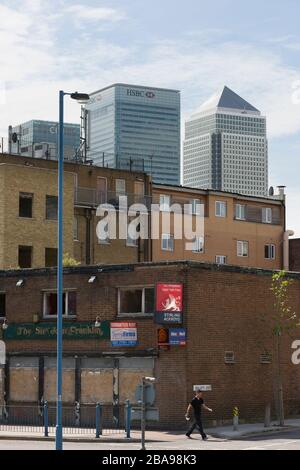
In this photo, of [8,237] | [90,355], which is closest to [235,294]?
[90,355]

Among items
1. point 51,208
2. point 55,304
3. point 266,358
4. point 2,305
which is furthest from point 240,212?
point 55,304

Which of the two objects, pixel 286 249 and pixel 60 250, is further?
pixel 286 249

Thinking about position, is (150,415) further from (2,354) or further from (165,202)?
(165,202)

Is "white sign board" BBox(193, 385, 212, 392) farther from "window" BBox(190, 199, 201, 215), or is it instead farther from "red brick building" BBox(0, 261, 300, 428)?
"window" BBox(190, 199, 201, 215)

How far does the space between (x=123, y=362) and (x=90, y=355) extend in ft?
5.49

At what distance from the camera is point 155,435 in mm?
38938

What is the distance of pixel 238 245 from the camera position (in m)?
91.3

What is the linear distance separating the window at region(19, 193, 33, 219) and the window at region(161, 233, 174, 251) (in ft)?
68.1

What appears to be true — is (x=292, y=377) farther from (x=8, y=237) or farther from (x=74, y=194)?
(x=74, y=194)

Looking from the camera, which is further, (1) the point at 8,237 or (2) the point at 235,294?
(1) the point at 8,237

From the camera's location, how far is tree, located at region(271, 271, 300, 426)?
42.9 meters

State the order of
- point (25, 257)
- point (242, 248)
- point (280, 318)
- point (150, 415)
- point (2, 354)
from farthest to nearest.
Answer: point (242, 248), point (25, 257), point (2, 354), point (280, 318), point (150, 415)

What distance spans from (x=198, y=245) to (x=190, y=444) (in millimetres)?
53088
